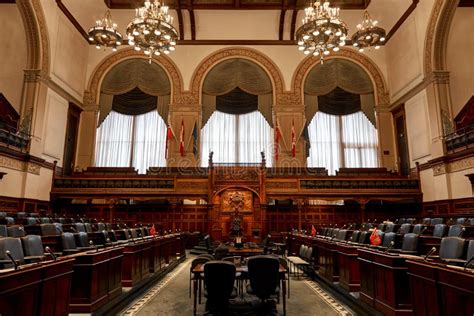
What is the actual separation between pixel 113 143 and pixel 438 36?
15.2m

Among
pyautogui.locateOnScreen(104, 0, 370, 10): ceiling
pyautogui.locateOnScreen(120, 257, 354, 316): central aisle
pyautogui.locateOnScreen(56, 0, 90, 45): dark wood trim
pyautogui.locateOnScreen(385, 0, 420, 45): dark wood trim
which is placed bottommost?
pyautogui.locateOnScreen(120, 257, 354, 316): central aisle

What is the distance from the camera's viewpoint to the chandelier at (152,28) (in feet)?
28.9

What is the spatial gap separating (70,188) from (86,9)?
8461 millimetres

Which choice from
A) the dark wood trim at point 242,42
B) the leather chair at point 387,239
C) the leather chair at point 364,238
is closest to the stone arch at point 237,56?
the dark wood trim at point 242,42

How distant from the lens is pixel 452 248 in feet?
12.0

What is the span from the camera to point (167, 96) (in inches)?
635

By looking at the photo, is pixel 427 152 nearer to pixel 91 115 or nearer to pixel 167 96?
pixel 167 96

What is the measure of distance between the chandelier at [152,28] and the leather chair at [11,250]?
7133 mm

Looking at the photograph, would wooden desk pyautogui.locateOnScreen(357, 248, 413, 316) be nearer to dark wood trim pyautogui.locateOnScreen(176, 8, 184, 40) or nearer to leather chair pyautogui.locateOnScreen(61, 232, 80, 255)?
leather chair pyautogui.locateOnScreen(61, 232, 80, 255)

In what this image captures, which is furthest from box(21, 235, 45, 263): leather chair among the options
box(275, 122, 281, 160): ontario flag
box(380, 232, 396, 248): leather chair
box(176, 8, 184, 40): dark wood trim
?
box(176, 8, 184, 40): dark wood trim

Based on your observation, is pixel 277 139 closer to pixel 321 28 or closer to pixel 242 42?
pixel 242 42

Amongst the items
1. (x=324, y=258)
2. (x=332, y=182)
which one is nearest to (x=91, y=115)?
(x=332, y=182)

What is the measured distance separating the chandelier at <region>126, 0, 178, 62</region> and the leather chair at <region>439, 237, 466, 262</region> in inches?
331

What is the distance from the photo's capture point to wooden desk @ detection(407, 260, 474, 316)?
2.28 m
